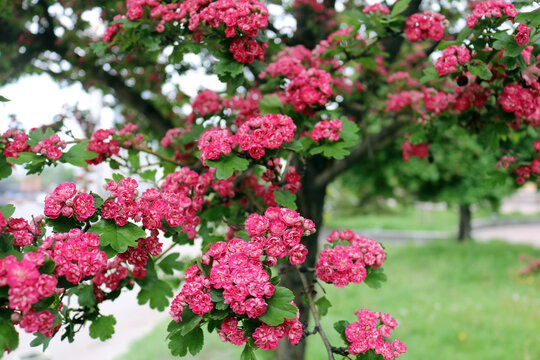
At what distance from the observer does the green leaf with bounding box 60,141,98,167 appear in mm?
1943

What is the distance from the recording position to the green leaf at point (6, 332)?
126cm

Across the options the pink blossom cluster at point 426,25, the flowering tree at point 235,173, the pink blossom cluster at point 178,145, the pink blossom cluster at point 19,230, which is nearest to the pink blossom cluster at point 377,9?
the flowering tree at point 235,173

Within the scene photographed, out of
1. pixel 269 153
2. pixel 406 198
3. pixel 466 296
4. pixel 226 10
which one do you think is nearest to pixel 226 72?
pixel 226 10

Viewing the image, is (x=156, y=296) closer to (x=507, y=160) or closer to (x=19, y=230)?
(x=19, y=230)

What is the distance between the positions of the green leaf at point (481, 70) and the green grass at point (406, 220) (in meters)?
17.7

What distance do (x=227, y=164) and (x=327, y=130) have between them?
56cm

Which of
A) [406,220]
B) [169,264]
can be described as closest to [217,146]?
[169,264]

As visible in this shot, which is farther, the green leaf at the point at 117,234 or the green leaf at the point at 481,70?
the green leaf at the point at 481,70

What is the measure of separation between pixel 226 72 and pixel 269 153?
50cm

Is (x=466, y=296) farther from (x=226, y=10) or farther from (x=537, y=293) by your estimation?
(x=226, y=10)

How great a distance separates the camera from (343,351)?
173 centimetres

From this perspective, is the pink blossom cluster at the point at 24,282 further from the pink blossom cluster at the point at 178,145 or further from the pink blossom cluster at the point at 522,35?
the pink blossom cluster at the point at 522,35

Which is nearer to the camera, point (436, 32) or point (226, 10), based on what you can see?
point (226, 10)

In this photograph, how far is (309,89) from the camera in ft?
7.09
